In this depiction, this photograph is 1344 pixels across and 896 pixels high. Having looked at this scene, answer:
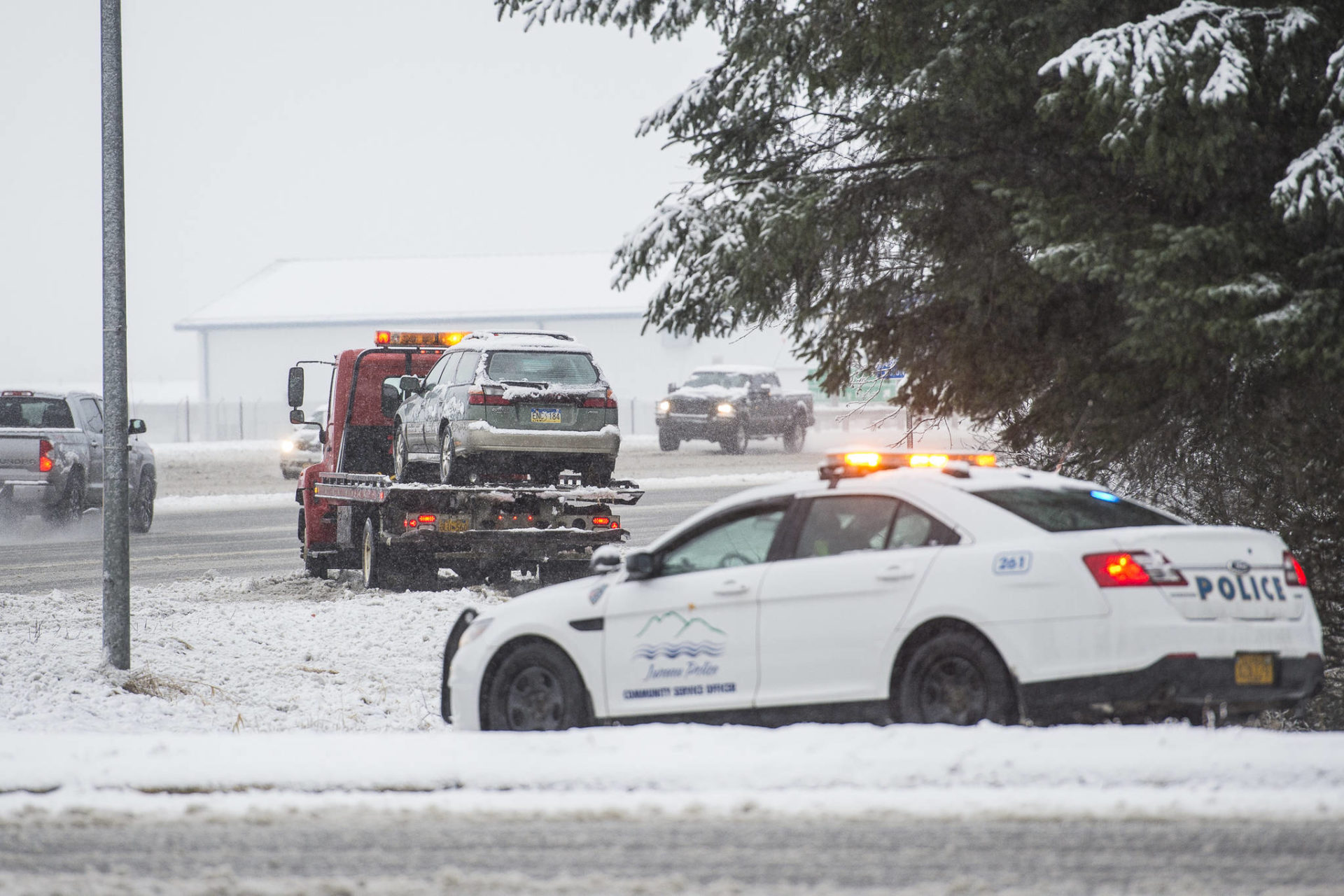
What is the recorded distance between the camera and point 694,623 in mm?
7559

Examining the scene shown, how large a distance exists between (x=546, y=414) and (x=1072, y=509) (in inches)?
362

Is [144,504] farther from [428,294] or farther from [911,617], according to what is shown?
[428,294]

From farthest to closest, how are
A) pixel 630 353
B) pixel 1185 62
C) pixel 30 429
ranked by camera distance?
pixel 630 353, pixel 30 429, pixel 1185 62

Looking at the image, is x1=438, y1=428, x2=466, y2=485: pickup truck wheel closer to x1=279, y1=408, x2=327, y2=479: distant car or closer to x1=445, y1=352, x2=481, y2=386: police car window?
x1=445, y1=352, x2=481, y2=386: police car window

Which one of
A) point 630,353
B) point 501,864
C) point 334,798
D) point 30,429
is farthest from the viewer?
point 630,353

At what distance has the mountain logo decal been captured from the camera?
751 cm

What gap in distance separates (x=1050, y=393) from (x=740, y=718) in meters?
5.18

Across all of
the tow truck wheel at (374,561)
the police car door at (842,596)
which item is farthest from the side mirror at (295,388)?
the police car door at (842,596)

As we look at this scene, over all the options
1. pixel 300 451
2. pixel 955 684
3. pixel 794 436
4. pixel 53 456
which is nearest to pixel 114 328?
pixel 955 684

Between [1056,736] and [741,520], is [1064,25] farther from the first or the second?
[1056,736]

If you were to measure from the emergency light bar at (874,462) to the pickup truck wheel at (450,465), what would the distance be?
877cm

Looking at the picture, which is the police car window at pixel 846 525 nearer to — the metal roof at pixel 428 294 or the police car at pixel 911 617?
the police car at pixel 911 617

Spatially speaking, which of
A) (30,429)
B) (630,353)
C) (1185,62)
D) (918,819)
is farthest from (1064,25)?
(630,353)

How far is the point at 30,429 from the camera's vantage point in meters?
22.2
